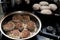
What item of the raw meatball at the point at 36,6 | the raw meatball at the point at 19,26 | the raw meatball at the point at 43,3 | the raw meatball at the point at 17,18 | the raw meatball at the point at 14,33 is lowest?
the raw meatball at the point at 14,33

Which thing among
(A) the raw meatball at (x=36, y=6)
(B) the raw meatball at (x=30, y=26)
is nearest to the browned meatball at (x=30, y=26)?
(B) the raw meatball at (x=30, y=26)

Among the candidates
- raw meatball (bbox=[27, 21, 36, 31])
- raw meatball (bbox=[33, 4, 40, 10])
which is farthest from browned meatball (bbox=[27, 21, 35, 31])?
raw meatball (bbox=[33, 4, 40, 10])

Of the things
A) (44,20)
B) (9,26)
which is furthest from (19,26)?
(44,20)

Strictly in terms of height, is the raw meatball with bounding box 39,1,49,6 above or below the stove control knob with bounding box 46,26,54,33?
above

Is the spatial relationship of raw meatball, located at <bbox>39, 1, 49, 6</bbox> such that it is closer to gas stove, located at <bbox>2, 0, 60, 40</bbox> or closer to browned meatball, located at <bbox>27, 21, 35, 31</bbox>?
gas stove, located at <bbox>2, 0, 60, 40</bbox>

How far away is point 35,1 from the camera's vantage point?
3.62 ft

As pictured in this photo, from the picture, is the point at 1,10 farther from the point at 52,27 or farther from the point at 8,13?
the point at 52,27

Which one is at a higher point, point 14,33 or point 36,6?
point 36,6

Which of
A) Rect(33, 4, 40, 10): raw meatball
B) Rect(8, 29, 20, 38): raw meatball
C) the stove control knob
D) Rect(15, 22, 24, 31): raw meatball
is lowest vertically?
Rect(8, 29, 20, 38): raw meatball

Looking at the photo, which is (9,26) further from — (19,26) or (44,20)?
(44,20)

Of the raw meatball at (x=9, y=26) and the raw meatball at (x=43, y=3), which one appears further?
the raw meatball at (x=43, y=3)

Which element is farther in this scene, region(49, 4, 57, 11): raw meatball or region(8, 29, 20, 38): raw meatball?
region(49, 4, 57, 11): raw meatball

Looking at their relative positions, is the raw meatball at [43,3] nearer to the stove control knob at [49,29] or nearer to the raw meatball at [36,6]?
the raw meatball at [36,6]

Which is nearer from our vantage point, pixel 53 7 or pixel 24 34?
pixel 24 34
